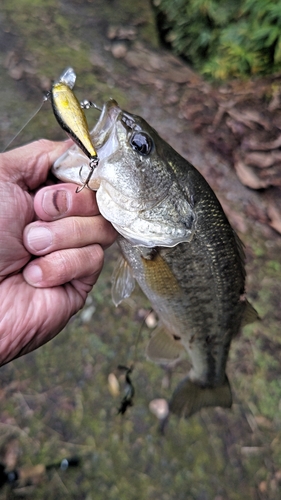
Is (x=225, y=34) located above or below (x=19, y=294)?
above

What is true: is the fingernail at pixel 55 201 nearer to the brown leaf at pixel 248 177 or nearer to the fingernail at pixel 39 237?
the fingernail at pixel 39 237

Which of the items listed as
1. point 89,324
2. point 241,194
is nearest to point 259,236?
point 241,194

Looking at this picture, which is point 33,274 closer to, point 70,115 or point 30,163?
point 30,163

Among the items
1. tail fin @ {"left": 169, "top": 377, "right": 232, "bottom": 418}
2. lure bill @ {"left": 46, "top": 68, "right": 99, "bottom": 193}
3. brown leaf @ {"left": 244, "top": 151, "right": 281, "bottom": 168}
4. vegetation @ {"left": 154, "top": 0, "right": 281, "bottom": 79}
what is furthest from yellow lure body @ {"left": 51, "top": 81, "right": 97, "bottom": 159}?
vegetation @ {"left": 154, "top": 0, "right": 281, "bottom": 79}

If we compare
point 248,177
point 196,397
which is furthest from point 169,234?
point 248,177

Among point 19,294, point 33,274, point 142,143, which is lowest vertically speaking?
point 19,294

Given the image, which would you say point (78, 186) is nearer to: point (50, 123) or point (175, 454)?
point (175, 454)
